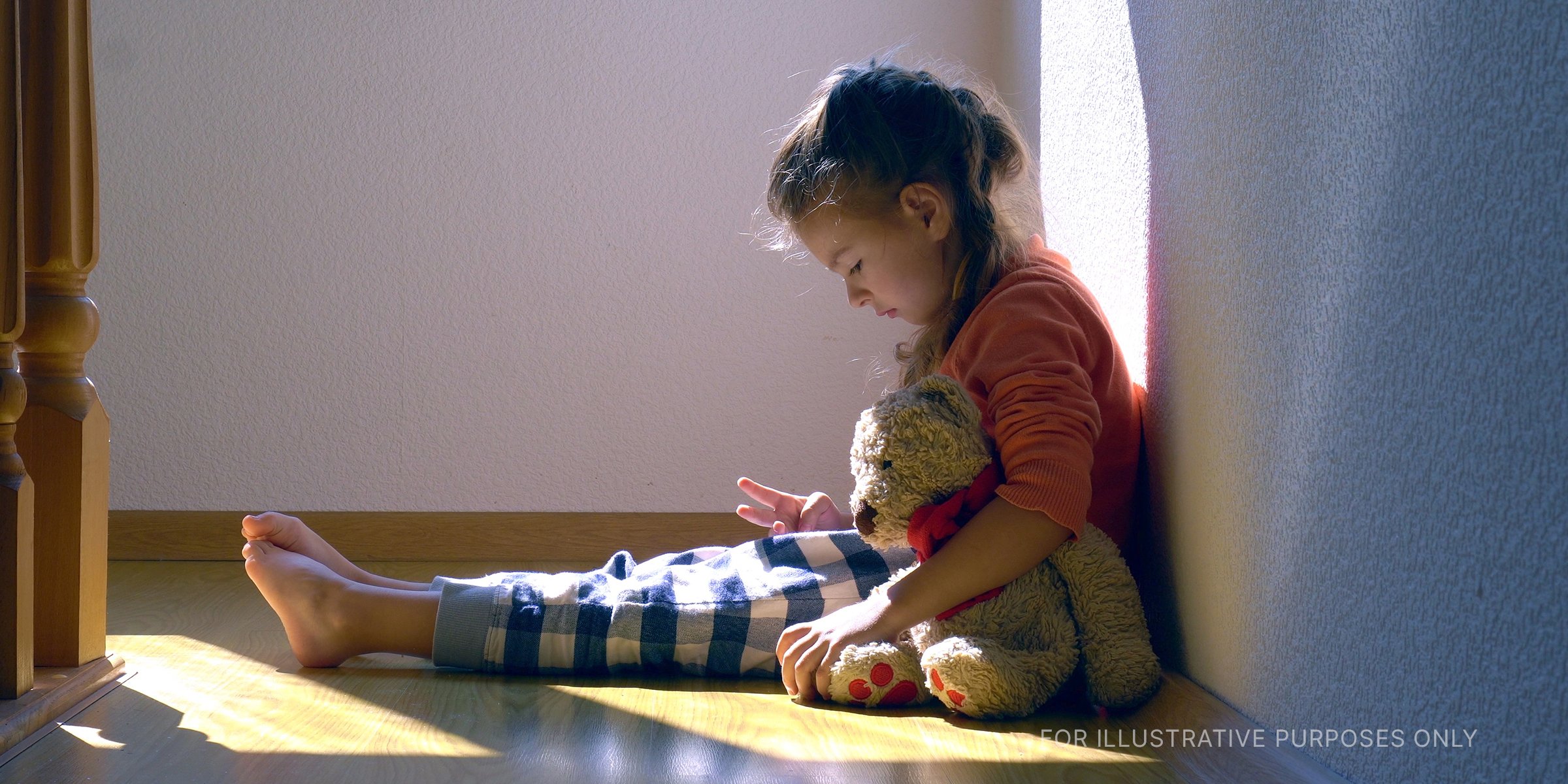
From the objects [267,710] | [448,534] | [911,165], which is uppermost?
[911,165]

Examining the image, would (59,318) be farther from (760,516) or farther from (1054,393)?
(1054,393)

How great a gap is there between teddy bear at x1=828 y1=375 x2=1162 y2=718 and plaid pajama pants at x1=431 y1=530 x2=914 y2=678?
0.46 ft

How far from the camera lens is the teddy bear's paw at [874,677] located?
3.17 feet

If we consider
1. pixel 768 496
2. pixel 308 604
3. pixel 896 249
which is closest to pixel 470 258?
pixel 768 496

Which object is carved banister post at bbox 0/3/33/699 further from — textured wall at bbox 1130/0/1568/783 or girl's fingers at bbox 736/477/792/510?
textured wall at bbox 1130/0/1568/783

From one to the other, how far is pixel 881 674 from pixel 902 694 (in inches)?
1.1

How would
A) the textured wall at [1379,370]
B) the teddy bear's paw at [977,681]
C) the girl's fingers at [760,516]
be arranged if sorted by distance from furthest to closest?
the girl's fingers at [760,516]
the teddy bear's paw at [977,681]
the textured wall at [1379,370]

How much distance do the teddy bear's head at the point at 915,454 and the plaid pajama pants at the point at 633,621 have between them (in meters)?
0.15

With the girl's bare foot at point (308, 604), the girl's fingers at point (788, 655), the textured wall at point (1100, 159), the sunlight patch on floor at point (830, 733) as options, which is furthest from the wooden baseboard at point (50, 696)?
the textured wall at point (1100, 159)

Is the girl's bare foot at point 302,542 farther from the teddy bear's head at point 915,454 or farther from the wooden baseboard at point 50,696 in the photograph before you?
the teddy bear's head at point 915,454

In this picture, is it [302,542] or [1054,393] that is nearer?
[1054,393]

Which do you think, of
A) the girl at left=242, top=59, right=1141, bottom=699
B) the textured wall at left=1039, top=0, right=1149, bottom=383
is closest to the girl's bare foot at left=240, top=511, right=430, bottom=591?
the girl at left=242, top=59, right=1141, bottom=699

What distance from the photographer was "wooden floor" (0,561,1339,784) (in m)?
0.78

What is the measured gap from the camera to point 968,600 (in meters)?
0.97
